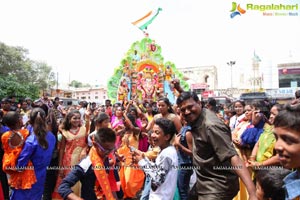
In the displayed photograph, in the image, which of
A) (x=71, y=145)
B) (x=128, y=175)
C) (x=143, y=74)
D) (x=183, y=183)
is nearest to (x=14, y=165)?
(x=71, y=145)

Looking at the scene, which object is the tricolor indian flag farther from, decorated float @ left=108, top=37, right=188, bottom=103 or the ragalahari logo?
the ragalahari logo

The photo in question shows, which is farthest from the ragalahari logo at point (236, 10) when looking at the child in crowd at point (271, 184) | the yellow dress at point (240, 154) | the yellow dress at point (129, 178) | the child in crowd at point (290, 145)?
the child in crowd at point (290, 145)

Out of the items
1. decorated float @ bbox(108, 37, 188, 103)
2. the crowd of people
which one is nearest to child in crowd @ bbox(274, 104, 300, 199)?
the crowd of people

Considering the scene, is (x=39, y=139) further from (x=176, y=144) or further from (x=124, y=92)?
(x=124, y=92)

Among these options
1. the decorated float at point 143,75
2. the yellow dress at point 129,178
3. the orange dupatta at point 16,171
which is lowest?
the yellow dress at point 129,178

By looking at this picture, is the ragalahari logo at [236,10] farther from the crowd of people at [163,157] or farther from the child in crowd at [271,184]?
the child in crowd at [271,184]

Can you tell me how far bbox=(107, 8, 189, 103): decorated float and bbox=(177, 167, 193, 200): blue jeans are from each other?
17.9 meters

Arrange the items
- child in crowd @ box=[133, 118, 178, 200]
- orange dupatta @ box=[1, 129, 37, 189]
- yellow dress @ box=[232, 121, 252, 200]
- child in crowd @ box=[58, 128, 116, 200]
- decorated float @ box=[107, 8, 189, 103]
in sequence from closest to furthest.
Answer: child in crowd @ box=[58, 128, 116, 200] → child in crowd @ box=[133, 118, 178, 200] → orange dupatta @ box=[1, 129, 37, 189] → yellow dress @ box=[232, 121, 252, 200] → decorated float @ box=[107, 8, 189, 103]

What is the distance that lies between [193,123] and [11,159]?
226 cm

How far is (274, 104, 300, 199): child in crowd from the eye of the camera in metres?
1.34

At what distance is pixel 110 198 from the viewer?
8.27ft

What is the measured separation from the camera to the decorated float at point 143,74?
73.1ft

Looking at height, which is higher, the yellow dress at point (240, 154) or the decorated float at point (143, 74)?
the decorated float at point (143, 74)

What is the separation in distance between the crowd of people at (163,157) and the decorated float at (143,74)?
56.7ft
